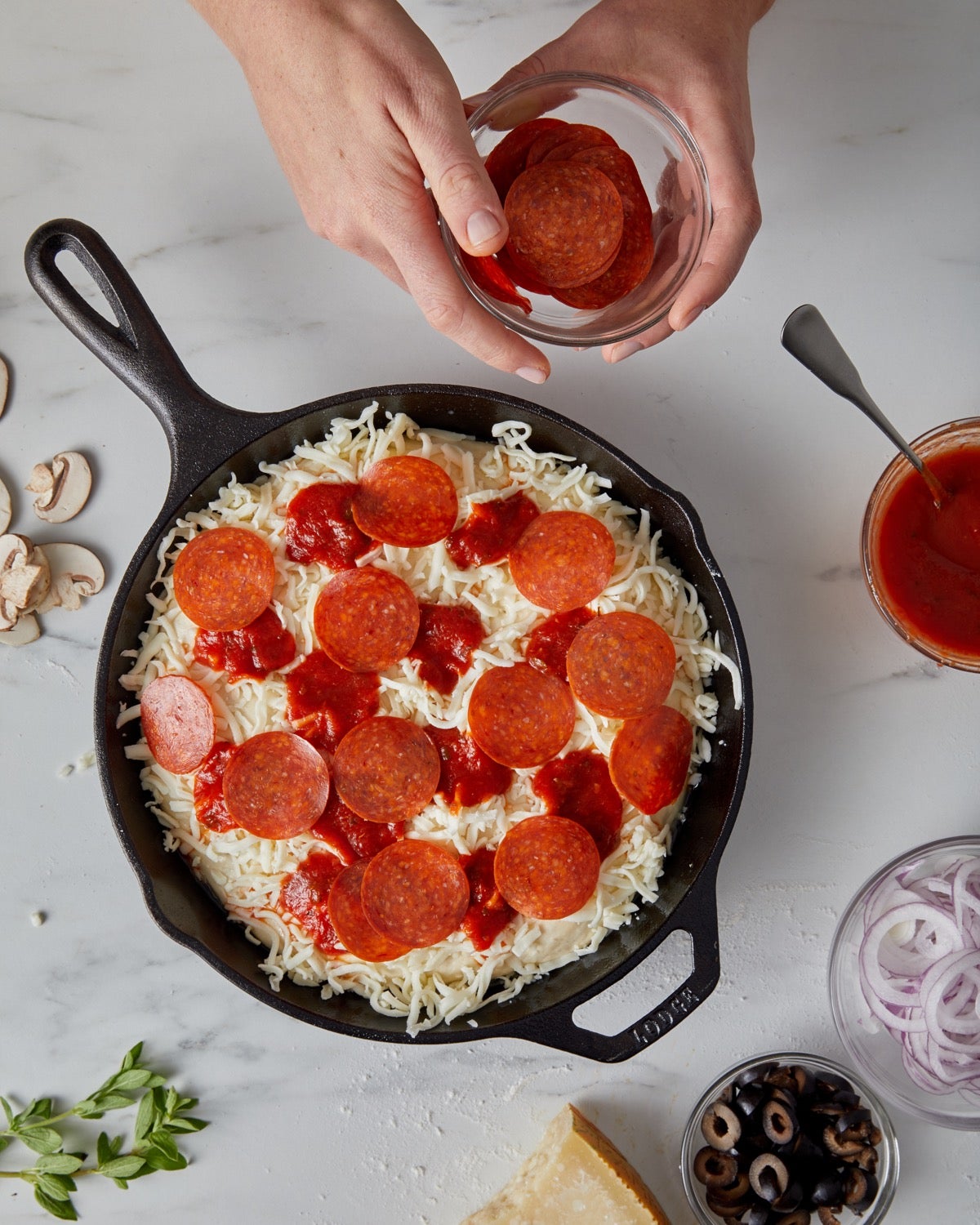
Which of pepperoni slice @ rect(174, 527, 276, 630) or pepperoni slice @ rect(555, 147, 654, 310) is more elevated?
pepperoni slice @ rect(555, 147, 654, 310)

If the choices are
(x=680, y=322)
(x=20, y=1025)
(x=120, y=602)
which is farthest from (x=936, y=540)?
(x=20, y=1025)

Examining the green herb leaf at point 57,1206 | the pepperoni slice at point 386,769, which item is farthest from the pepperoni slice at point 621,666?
the green herb leaf at point 57,1206

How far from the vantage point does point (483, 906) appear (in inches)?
123

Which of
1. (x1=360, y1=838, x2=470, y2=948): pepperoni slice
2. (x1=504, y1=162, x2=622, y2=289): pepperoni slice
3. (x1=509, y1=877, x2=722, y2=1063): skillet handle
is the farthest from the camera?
(x1=360, y1=838, x2=470, y2=948): pepperoni slice

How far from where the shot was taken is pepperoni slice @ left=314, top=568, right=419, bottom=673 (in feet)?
9.96

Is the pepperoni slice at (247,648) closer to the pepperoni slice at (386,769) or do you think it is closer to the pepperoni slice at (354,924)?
the pepperoni slice at (386,769)

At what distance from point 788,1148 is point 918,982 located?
0.69m

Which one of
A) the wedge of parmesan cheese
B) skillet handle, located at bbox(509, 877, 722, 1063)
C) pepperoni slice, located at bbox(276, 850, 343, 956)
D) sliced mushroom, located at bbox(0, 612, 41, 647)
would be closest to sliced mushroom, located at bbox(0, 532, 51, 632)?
sliced mushroom, located at bbox(0, 612, 41, 647)

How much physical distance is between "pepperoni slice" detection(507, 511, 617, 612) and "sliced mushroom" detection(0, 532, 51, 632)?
1.59 m

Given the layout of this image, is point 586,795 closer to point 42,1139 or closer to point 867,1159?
point 867,1159

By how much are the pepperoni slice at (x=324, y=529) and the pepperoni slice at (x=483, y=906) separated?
0.99m

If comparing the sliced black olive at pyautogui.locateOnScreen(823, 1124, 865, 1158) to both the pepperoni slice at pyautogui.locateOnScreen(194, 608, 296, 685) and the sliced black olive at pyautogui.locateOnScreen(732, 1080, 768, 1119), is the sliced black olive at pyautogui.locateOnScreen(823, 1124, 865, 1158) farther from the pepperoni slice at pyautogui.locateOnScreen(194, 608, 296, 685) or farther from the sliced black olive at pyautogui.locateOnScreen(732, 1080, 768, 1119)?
the pepperoni slice at pyautogui.locateOnScreen(194, 608, 296, 685)

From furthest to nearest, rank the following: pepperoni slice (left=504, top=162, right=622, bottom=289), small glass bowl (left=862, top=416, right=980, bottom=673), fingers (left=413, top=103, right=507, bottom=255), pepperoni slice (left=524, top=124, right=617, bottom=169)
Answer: small glass bowl (left=862, top=416, right=980, bottom=673)
pepperoni slice (left=524, top=124, right=617, bottom=169)
pepperoni slice (left=504, top=162, right=622, bottom=289)
fingers (left=413, top=103, right=507, bottom=255)

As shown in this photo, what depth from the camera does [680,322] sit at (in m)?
2.71
